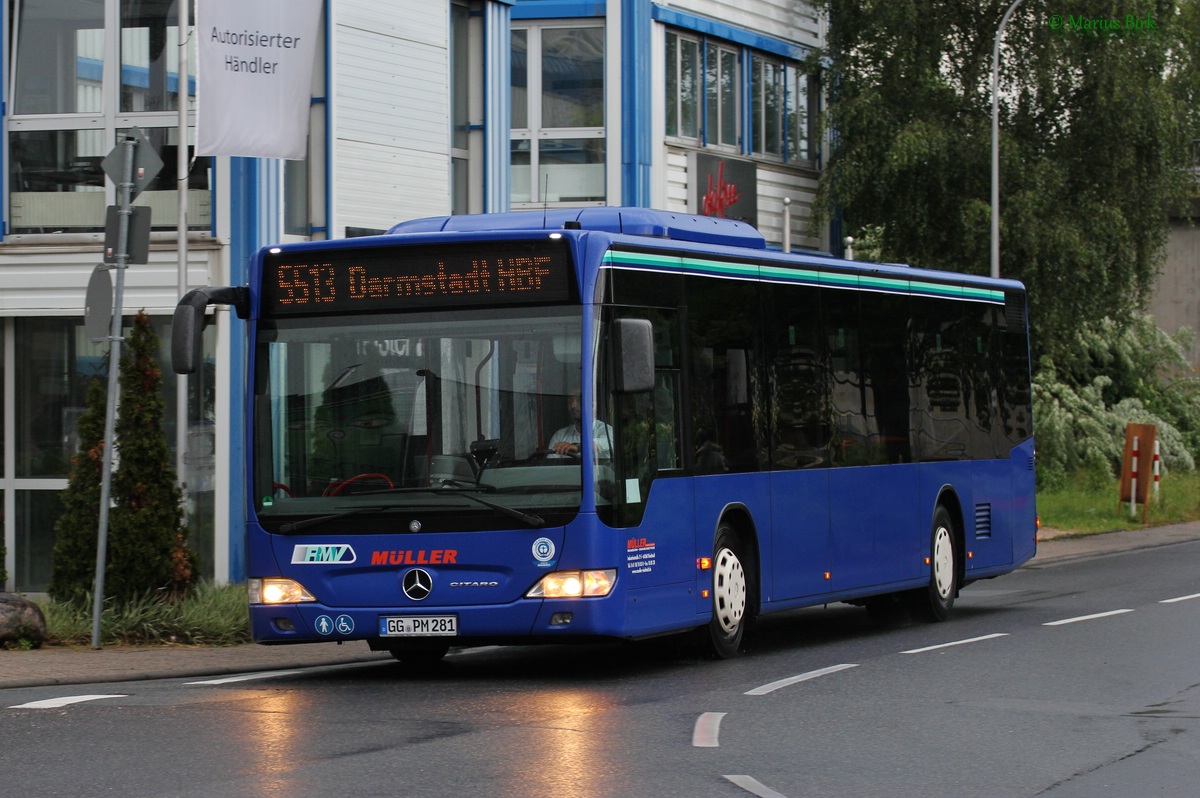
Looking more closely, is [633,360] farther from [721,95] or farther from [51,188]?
[721,95]

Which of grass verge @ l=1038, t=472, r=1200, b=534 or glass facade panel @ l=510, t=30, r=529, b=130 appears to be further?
grass verge @ l=1038, t=472, r=1200, b=534

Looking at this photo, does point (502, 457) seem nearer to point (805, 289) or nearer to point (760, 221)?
Answer: point (805, 289)

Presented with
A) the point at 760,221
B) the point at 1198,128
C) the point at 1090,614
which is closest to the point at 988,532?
the point at 1090,614

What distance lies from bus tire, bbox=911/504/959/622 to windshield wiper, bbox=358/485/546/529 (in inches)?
242

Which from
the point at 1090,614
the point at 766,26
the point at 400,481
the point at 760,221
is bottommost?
the point at 1090,614

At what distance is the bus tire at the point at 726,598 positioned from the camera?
44.3 ft

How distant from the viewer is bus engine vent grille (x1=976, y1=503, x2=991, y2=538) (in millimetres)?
18203

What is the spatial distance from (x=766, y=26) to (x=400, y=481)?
21402mm

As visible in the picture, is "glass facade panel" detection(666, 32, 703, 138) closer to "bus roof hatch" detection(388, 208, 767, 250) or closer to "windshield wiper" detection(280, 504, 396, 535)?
"bus roof hatch" detection(388, 208, 767, 250)

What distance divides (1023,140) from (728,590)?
22.6 meters

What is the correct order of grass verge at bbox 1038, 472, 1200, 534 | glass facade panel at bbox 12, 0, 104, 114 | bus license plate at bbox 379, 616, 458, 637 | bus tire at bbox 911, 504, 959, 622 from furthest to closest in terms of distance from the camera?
grass verge at bbox 1038, 472, 1200, 534 → glass facade panel at bbox 12, 0, 104, 114 → bus tire at bbox 911, 504, 959, 622 → bus license plate at bbox 379, 616, 458, 637

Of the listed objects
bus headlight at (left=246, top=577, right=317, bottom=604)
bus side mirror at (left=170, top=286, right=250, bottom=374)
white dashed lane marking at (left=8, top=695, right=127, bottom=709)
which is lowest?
white dashed lane marking at (left=8, top=695, right=127, bottom=709)

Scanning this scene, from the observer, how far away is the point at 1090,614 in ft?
56.4

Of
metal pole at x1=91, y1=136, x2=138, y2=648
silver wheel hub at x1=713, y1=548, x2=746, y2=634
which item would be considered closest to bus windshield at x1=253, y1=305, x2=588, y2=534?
silver wheel hub at x1=713, y1=548, x2=746, y2=634
